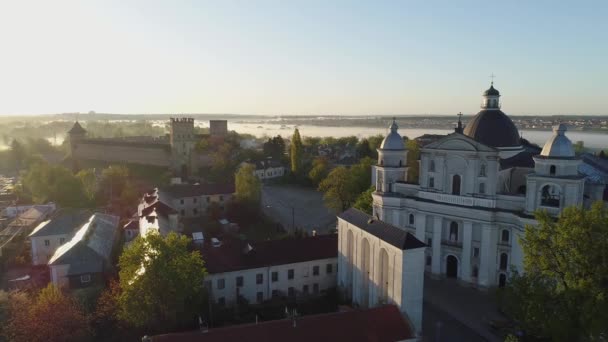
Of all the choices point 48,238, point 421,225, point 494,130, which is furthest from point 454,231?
point 48,238

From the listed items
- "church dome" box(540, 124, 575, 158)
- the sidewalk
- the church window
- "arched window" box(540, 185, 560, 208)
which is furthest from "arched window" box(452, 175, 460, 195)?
the sidewalk

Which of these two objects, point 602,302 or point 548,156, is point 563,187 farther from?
point 602,302

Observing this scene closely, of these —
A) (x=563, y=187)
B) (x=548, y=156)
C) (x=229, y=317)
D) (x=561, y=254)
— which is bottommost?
(x=229, y=317)

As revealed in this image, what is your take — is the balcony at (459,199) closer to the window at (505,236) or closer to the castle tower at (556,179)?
the window at (505,236)

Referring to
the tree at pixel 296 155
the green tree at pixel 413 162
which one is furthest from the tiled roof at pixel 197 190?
the tree at pixel 296 155

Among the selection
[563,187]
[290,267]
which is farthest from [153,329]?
[563,187]

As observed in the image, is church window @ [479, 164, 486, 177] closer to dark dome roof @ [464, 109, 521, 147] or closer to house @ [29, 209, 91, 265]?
dark dome roof @ [464, 109, 521, 147]
